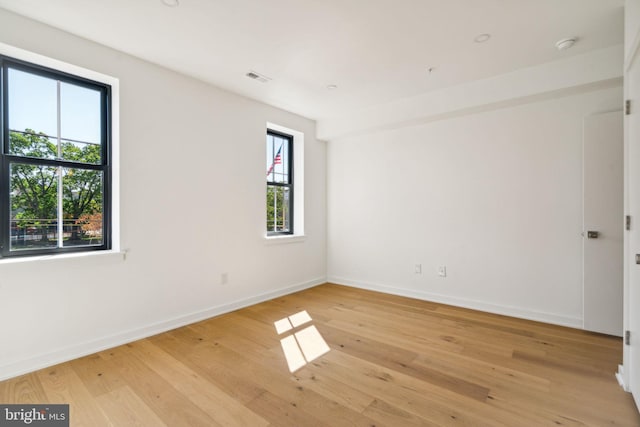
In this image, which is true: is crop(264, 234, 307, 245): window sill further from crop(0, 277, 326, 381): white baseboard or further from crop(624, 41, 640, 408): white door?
crop(624, 41, 640, 408): white door

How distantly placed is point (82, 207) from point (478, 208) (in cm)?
415

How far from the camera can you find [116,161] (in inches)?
108

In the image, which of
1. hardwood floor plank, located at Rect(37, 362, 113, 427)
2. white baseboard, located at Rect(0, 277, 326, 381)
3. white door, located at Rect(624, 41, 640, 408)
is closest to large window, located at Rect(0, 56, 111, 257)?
white baseboard, located at Rect(0, 277, 326, 381)

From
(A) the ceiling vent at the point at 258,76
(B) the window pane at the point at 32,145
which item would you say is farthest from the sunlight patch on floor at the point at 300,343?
(A) the ceiling vent at the point at 258,76

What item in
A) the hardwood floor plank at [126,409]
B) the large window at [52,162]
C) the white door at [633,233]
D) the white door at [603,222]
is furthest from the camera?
the white door at [603,222]

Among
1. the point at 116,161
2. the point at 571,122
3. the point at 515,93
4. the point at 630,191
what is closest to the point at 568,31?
the point at 515,93

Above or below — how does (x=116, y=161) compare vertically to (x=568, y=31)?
below

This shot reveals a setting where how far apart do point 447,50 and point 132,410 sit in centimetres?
365

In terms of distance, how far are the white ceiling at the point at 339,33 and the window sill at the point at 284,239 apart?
6.50ft

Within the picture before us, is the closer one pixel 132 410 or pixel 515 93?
pixel 132 410

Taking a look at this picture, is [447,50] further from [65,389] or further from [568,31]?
[65,389]

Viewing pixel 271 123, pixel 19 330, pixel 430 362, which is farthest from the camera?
pixel 271 123

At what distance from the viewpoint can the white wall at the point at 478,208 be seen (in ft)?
10.3

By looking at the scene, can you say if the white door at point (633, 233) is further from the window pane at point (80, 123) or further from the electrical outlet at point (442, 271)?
the window pane at point (80, 123)
